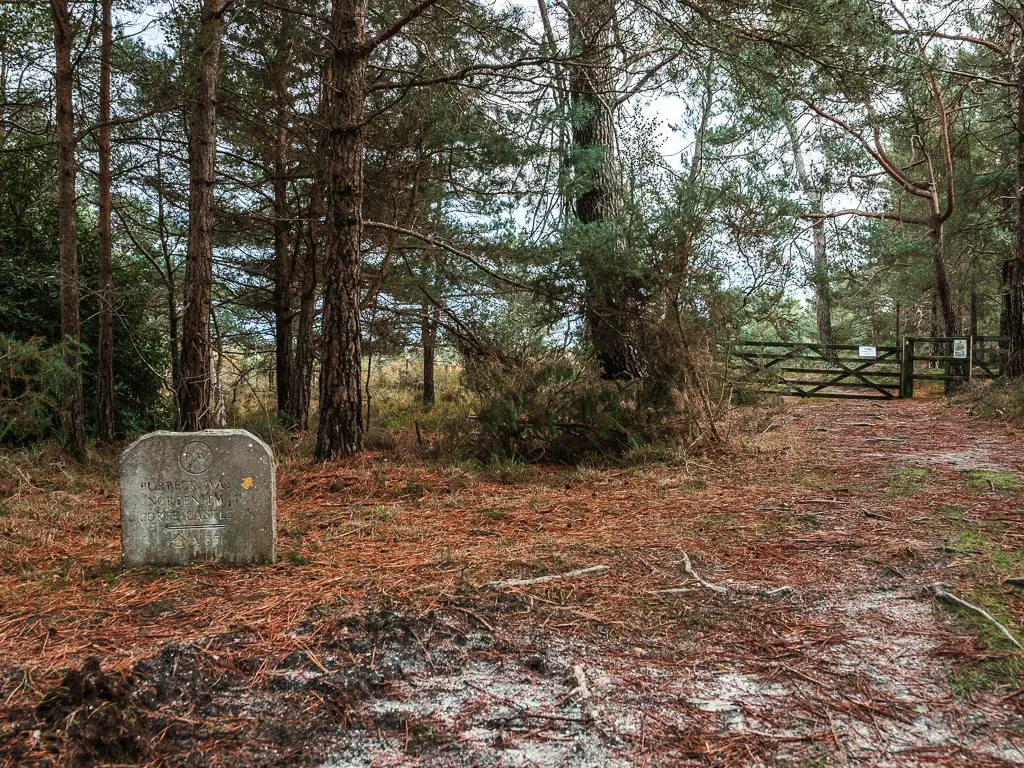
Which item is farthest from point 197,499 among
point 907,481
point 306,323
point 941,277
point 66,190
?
point 941,277

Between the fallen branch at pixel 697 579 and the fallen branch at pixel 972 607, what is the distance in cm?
104

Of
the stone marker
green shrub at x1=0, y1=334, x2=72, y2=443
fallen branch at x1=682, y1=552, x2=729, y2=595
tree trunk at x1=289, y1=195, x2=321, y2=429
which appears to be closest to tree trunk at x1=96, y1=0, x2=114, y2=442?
green shrub at x1=0, y1=334, x2=72, y2=443

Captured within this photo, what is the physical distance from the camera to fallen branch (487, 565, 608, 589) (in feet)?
12.0

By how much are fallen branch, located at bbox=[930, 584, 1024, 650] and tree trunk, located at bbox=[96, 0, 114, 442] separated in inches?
337

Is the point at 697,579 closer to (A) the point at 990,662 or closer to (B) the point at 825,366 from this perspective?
(A) the point at 990,662

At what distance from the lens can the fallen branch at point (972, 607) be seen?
2818 millimetres

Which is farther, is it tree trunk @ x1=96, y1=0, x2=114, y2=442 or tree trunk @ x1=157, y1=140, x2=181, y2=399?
tree trunk @ x1=157, y1=140, x2=181, y2=399

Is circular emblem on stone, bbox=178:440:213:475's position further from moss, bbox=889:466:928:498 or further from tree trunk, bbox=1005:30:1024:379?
tree trunk, bbox=1005:30:1024:379

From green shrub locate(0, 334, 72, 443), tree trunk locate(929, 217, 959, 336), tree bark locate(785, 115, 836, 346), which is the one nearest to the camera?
green shrub locate(0, 334, 72, 443)

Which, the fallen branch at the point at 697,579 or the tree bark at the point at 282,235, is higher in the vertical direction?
the tree bark at the point at 282,235

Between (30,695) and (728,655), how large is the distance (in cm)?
276

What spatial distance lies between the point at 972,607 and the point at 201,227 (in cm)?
817

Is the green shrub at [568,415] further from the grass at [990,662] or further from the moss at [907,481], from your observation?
the grass at [990,662]

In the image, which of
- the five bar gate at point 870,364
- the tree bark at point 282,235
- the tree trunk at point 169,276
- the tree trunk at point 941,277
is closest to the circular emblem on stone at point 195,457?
the tree bark at point 282,235
